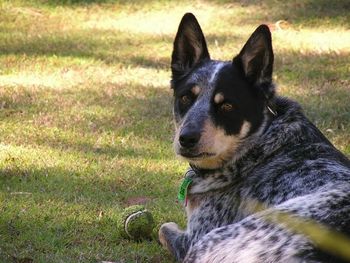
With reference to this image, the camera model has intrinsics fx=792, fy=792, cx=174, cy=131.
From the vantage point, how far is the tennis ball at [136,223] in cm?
575

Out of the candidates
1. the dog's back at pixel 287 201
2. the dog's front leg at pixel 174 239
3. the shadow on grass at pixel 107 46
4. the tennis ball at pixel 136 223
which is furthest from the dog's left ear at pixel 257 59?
the shadow on grass at pixel 107 46

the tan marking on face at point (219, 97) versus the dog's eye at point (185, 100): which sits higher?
the tan marking on face at point (219, 97)

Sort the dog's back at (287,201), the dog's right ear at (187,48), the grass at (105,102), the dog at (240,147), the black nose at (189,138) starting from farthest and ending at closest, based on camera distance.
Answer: the grass at (105,102)
the dog's right ear at (187,48)
the black nose at (189,138)
the dog at (240,147)
the dog's back at (287,201)

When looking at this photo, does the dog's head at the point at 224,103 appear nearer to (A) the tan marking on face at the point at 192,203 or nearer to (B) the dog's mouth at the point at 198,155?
(B) the dog's mouth at the point at 198,155

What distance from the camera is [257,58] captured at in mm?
5402

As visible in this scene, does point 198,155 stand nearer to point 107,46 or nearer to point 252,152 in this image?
point 252,152

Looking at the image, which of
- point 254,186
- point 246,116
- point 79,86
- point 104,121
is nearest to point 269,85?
point 246,116

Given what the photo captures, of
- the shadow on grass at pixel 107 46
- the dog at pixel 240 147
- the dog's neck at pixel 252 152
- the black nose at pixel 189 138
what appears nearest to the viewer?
the dog at pixel 240 147

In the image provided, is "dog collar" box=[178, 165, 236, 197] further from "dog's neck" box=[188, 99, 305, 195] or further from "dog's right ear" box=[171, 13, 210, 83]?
"dog's right ear" box=[171, 13, 210, 83]

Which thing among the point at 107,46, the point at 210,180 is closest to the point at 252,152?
the point at 210,180

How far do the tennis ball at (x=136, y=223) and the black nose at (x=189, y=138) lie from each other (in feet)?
2.69

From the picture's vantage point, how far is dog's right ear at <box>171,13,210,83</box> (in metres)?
5.73

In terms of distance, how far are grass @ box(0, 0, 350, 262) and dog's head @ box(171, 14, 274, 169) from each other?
0.87 m

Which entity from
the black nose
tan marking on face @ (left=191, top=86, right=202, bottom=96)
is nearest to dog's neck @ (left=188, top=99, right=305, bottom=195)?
the black nose
